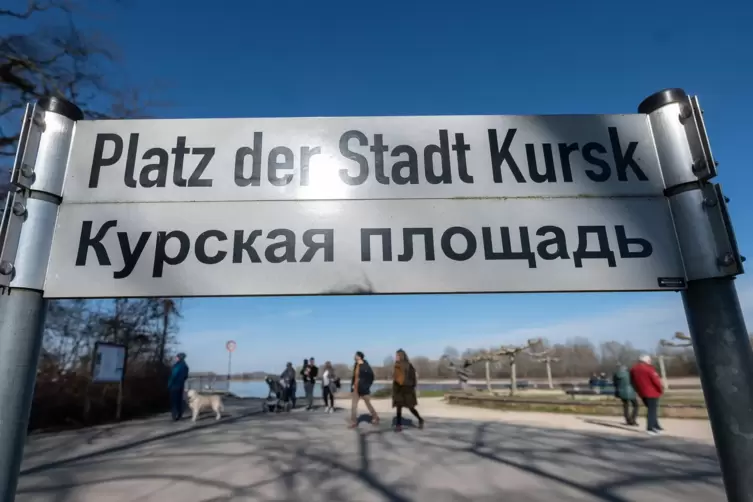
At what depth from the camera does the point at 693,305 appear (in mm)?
1280

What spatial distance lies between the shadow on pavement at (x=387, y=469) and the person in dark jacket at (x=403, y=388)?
96 centimetres

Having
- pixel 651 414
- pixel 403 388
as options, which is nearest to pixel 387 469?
pixel 403 388

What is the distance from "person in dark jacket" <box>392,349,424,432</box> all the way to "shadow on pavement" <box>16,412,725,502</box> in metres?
0.96

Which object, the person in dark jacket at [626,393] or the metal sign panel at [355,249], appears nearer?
the metal sign panel at [355,249]

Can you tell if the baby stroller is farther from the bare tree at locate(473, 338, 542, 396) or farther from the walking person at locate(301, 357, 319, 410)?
the bare tree at locate(473, 338, 542, 396)

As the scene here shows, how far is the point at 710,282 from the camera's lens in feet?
4.15

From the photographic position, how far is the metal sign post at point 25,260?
115 cm

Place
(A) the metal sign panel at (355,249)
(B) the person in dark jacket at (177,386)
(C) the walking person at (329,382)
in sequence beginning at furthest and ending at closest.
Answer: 1. (C) the walking person at (329,382)
2. (B) the person in dark jacket at (177,386)
3. (A) the metal sign panel at (355,249)

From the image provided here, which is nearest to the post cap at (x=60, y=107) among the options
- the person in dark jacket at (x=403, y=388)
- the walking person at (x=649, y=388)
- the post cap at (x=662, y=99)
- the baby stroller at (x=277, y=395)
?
the post cap at (x=662, y=99)

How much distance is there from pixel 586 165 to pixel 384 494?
3.89 metres

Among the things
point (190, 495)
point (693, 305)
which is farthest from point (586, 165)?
point (190, 495)

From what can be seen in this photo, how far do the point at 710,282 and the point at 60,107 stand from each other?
2.22 metres

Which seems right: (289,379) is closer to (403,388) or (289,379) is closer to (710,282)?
(403,388)

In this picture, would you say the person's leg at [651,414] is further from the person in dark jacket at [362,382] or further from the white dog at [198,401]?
the white dog at [198,401]
